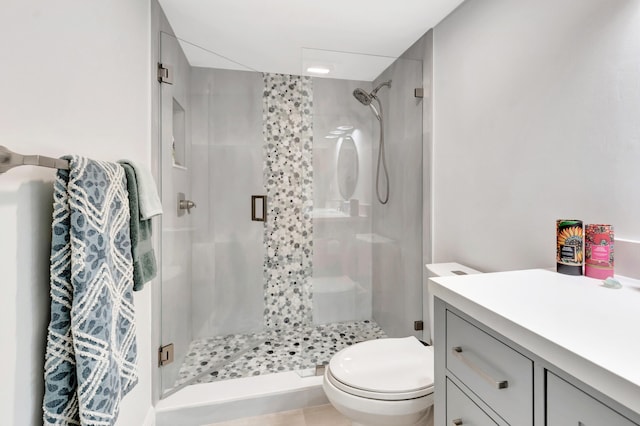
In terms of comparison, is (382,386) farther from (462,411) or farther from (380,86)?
(380,86)

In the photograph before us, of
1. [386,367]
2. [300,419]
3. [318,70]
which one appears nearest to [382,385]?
[386,367]

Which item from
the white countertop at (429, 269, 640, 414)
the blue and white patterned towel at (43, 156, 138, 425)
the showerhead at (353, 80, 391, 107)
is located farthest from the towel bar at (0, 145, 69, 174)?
the showerhead at (353, 80, 391, 107)

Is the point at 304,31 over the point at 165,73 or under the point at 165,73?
over

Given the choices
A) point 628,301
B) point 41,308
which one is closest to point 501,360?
point 628,301

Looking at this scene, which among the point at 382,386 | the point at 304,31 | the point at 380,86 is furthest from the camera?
the point at 380,86

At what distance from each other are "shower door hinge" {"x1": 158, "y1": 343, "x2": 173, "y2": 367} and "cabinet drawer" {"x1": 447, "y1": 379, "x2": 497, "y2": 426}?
5.07ft

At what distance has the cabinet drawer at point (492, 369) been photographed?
67 centimetres

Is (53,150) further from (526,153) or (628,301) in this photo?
(526,153)

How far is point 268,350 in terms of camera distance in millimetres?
2281

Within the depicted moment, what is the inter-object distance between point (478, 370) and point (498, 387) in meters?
0.07

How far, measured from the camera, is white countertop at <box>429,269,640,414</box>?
19.6 inches

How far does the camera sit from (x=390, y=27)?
1965 mm

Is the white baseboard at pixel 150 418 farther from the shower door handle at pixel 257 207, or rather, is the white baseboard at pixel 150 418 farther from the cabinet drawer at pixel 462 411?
the cabinet drawer at pixel 462 411

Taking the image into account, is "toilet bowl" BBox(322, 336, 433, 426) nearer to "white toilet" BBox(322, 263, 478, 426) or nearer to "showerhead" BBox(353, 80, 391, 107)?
"white toilet" BBox(322, 263, 478, 426)
